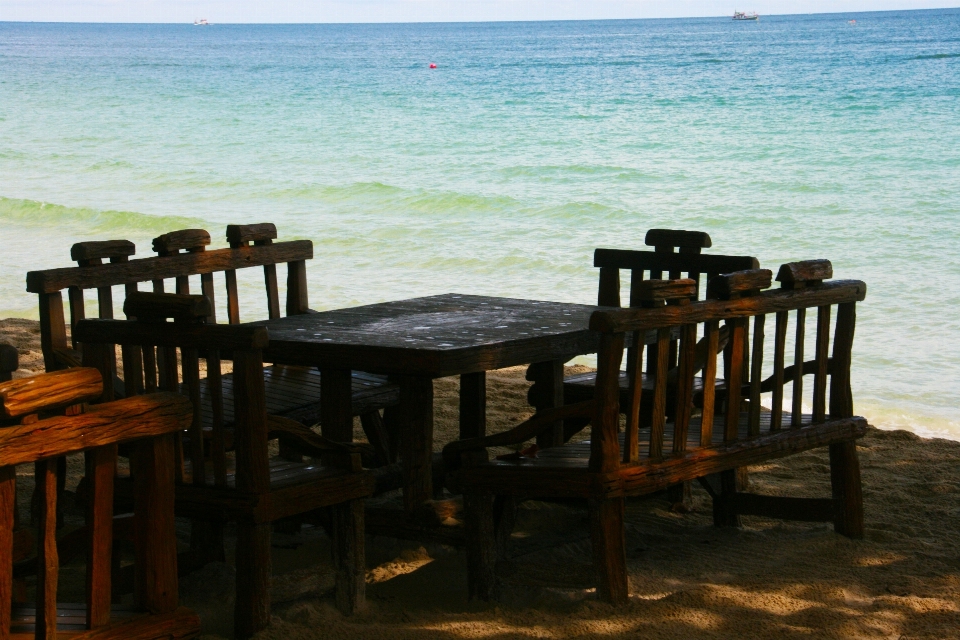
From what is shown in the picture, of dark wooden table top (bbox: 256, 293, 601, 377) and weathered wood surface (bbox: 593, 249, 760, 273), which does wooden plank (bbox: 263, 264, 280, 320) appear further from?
weathered wood surface (bbox: 593, 249, 760, 273)

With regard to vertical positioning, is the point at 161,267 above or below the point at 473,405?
above

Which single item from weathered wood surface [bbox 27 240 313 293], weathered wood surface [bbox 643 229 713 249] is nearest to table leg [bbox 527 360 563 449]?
weathered wood surface [bbox 643 229 713 249]

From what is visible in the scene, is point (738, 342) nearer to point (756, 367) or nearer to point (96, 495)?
point (756, 367)

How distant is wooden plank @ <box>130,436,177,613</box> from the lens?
8.56 ft

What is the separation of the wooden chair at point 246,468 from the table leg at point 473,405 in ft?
2.43

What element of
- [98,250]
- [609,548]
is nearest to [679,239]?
[609,548]

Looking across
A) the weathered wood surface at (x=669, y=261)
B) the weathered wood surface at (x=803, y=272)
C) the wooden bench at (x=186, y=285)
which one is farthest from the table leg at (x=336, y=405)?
the weathered wood surface at (x=669, y=261)

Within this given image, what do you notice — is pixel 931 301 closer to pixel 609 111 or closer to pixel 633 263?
pixel 633 263

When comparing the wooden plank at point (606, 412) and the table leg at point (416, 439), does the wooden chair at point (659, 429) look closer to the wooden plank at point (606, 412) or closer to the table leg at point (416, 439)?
Answer: the wooden plank at point (606, 412)

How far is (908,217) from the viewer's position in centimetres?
1512

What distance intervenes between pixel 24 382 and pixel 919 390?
6.52 metres

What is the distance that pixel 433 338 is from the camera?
148 inches

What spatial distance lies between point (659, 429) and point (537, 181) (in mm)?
16523

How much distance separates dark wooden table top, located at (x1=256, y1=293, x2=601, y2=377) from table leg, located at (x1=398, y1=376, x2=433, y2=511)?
19 cm
